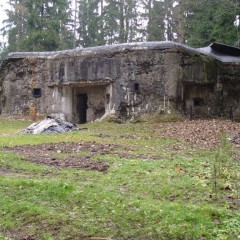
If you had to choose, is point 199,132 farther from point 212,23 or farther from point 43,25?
point 43,25

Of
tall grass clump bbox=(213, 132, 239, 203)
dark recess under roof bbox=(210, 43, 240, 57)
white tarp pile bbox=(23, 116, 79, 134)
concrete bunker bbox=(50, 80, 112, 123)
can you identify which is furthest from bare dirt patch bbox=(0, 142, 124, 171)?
dark recess under roof bbox=(210, 43, 240, 57)

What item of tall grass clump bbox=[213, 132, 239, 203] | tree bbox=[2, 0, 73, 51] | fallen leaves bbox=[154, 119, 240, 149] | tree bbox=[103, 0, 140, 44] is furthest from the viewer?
tree bbox=[103, 0, 140, 44]

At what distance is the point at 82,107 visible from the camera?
24.2m

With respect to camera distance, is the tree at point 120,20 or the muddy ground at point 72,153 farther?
the tree at point 120,20

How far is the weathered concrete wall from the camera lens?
20344 mm

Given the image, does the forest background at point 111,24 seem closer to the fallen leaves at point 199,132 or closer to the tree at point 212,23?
the tree at point 212,23

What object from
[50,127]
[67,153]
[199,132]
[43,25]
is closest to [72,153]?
[67,153]

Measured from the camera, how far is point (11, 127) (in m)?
20.4

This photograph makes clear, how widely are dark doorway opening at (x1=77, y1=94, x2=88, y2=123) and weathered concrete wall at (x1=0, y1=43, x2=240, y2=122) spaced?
0.33 m

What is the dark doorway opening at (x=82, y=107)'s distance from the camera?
78.2 feet

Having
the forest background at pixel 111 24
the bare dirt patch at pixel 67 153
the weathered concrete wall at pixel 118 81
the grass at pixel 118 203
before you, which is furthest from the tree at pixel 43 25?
the grass at pixel 118 203

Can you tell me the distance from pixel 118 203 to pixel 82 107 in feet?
59.3

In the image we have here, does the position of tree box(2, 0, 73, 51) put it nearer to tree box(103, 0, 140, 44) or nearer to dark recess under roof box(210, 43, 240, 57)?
tree box(103, 0, 140, 44)

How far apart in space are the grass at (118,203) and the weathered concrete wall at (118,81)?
10.7 metres
